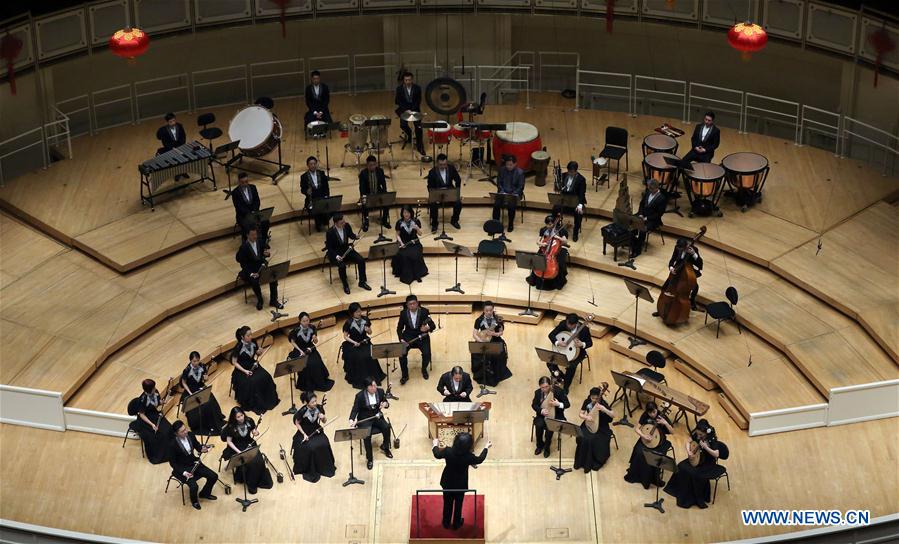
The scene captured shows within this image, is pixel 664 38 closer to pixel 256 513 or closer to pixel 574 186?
pixel 574 186

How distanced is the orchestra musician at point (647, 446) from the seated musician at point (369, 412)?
3.04 metres

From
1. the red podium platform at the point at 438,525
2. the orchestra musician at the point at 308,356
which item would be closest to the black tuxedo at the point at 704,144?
the orchestra musician at the point at 308,356

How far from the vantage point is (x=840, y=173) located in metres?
21.8

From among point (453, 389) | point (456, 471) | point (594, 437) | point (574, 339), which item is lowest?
point (456, 471)

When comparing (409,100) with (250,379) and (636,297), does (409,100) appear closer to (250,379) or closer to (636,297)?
(636,297)

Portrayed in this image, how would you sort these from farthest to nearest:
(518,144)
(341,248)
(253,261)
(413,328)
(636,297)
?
(518,144)
(341,248)
(253,261)
(636,297)
(413,328)

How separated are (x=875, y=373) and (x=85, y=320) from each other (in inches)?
412

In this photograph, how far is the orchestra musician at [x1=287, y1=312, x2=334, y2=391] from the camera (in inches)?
721

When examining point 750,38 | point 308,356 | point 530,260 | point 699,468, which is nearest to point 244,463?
point 308,356

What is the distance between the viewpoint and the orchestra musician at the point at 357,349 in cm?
1847

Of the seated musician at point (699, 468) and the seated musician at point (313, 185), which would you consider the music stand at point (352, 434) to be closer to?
the seated musician at point (699, 468)

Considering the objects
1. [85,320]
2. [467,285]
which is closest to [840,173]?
[467,285]

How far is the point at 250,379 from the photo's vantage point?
18188 millimetres

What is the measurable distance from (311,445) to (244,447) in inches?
32.7
